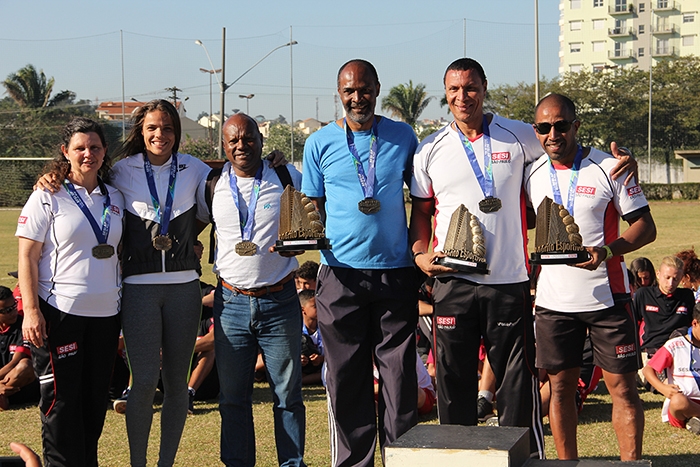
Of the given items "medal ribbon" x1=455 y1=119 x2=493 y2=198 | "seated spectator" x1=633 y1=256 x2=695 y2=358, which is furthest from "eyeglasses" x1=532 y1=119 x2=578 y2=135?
"seated spectator" x1=633 y1=256 x2=695 y2=358

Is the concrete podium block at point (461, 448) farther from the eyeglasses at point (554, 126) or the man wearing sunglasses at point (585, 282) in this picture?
the eyeglasses at point (554, 126)

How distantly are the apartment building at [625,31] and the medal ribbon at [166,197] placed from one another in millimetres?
89228

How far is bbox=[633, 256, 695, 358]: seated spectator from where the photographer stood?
25.9ft

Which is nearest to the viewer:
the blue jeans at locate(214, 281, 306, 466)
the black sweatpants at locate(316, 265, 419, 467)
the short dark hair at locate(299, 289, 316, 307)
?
the black sweatpants at locate(316, 265, 419, 467)

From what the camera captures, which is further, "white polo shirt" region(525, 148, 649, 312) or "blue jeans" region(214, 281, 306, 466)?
"blue jeans" region(214, 281, 306, 466)

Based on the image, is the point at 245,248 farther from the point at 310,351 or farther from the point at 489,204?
the point at 310,351

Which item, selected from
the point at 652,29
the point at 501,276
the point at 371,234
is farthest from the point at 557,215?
the point at 652,29

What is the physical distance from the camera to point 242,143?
4871 millimetres

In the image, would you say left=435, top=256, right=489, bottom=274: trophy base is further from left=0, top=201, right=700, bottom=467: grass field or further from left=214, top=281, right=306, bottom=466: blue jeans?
left=0, top=201, right=700, bottom=467: grass field

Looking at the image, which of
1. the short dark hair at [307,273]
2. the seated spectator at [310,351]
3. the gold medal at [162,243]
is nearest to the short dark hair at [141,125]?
the gold medal at [162,243]

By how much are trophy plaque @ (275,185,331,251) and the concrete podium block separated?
1460 mm

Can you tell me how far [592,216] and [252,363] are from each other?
7.07 ft

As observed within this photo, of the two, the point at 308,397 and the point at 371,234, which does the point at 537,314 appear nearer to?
the point at 371,234

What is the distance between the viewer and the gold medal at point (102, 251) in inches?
184
